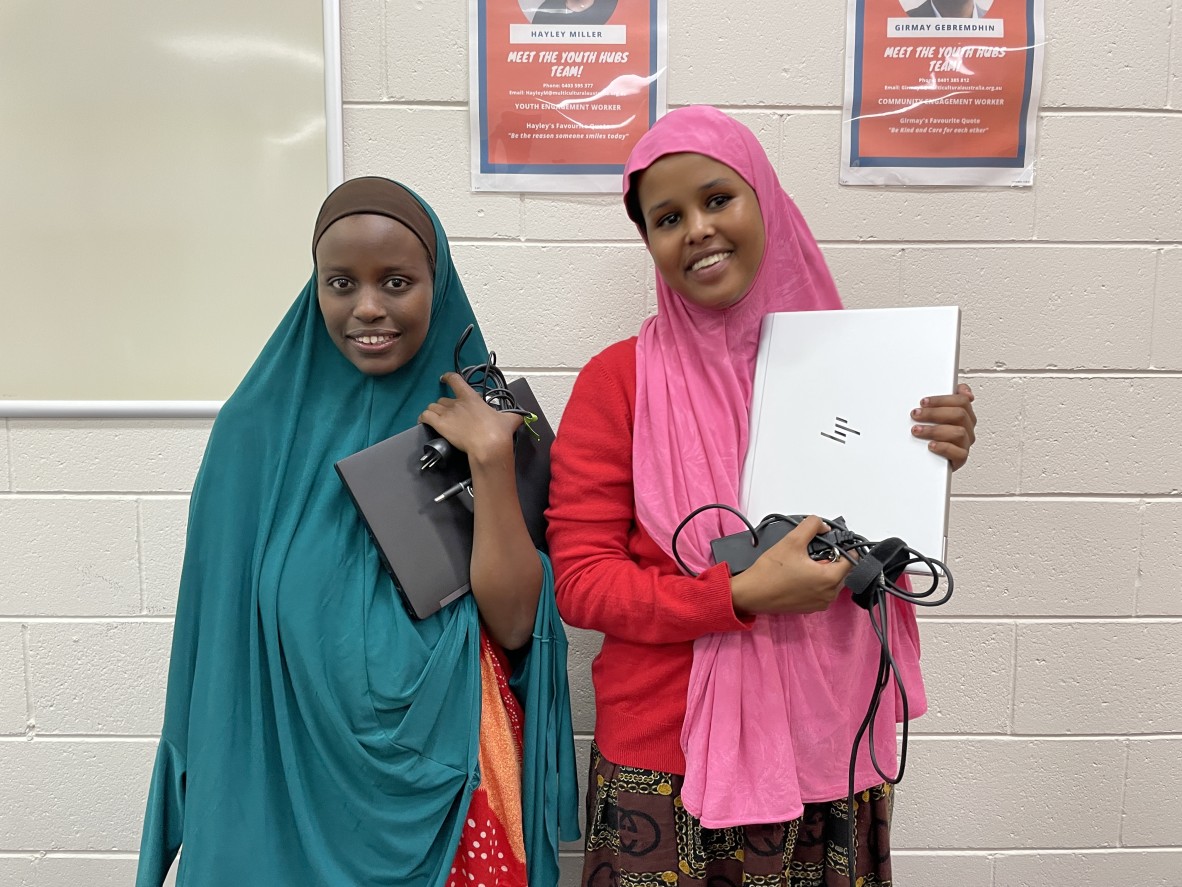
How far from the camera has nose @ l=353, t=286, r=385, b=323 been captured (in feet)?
2.78

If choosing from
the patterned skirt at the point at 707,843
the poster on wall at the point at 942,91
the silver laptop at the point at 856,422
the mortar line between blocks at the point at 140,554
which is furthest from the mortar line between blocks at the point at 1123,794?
the mortar line between blocks at the point at 140,554

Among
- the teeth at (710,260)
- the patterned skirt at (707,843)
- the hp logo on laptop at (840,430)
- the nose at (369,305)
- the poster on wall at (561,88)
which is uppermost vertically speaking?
the poster on wall at (561,88)

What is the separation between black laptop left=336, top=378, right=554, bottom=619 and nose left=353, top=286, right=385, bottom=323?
0.46ft

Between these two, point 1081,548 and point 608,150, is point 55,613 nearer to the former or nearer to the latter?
point 608,150

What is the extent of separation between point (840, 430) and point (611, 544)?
0.30 m

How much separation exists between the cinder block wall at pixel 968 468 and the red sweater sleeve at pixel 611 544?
326 mm

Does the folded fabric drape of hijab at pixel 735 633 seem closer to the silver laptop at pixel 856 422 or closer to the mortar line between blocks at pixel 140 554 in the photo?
the silver laptop at pixel 856 422

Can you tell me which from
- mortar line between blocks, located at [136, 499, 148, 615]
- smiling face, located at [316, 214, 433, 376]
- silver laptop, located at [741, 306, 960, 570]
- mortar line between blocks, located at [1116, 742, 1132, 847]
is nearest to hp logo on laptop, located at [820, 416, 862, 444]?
silver laptop, located at [741, 306, 960, 570]

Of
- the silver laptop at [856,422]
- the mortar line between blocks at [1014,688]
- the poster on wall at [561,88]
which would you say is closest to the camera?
the silver laptop at [856,422]

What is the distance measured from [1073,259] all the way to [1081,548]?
0.49 m

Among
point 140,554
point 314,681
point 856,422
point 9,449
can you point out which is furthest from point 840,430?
point 9,449

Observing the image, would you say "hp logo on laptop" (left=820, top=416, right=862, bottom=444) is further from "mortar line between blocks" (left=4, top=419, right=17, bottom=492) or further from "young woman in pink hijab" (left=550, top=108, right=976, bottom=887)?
"mortar line between blocks" (left=4, top=419, right=17, bottom=492)

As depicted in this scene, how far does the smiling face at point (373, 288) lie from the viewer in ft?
2.79

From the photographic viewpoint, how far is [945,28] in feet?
3.83
